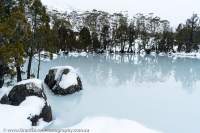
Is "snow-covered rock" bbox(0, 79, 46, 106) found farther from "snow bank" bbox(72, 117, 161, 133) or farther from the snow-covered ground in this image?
"snow bank" bbox(72, 117, 161, 133)

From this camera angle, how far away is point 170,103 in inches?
829

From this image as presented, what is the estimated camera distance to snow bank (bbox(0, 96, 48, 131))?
1410cm

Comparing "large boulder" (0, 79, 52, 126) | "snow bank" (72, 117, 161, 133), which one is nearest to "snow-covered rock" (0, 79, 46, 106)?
"large boulder" (0, 79, 52, 126)

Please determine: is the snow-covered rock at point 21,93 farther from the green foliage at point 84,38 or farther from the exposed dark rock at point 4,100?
the green foliage at point 84,38

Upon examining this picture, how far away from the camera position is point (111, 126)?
572 inches

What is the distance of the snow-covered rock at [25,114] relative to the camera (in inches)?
557

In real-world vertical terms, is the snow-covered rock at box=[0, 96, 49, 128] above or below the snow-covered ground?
above

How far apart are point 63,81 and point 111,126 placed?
996cm

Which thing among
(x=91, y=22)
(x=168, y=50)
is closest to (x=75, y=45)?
(x=91, y=22)

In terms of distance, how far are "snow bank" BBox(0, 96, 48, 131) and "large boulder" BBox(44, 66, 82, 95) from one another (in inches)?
259

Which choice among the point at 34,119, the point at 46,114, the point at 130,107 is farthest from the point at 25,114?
the point at 130,107

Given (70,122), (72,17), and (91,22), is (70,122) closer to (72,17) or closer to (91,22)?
(91,22)

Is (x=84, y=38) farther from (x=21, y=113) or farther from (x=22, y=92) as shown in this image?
(x=21, y=113)

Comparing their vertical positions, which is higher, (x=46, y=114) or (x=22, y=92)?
(x=22, y=92)
